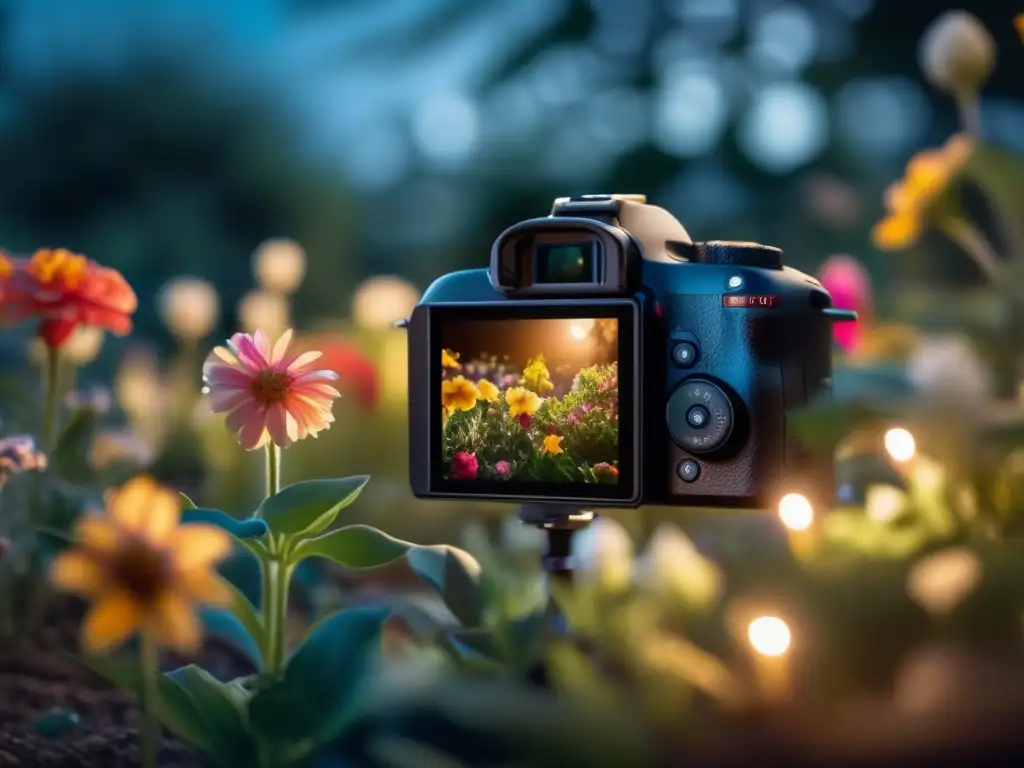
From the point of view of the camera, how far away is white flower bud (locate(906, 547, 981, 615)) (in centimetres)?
91

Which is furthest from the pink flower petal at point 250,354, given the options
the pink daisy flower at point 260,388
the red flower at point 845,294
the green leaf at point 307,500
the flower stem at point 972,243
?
the red flower at point 845,294

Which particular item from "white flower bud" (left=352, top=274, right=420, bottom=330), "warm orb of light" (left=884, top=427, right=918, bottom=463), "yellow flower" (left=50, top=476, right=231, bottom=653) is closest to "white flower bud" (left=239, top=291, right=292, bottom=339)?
"white flower bud" (left=352, top=274, right=420, bottom=330)

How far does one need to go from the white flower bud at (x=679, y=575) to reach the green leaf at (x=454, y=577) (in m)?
0.18

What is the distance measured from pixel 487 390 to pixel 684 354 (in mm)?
179

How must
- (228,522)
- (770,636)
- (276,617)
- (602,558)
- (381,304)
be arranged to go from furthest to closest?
(381,304)
(602,558)
(276,617)
(228,522)
(770,636)

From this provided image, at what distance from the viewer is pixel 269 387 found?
1104mm

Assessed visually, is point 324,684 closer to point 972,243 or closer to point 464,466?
point 464,466

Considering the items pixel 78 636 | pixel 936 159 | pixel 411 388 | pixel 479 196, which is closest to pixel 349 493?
pixel 411 388

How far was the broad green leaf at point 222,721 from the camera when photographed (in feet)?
3.52

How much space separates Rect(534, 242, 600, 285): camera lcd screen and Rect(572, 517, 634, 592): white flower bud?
0.27 m

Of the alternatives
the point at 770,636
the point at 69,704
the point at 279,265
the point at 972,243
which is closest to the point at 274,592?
the point at 69,704

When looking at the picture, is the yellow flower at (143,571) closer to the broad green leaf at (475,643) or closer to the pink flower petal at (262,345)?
the pink flower petal at (262,345)

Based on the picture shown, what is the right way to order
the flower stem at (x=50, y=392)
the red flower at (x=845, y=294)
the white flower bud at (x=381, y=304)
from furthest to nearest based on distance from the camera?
the white flower bud at (x=381, y=304)
the red flower at (x=845, y=294)
the flower stem at (x=50, y=392)

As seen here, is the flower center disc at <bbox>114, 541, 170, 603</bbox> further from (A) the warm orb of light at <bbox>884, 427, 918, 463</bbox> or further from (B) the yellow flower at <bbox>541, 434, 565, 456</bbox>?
(A) the warm orb of light at <bbox>884, 427, 918, 463</bbox>
